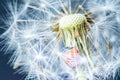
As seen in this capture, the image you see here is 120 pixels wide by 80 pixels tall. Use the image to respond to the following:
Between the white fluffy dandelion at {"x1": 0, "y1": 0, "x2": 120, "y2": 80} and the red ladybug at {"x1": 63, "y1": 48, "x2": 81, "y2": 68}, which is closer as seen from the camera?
the red ladybug at {"x1": 63, "y1": 48, "x2": 81, "y2": 68}

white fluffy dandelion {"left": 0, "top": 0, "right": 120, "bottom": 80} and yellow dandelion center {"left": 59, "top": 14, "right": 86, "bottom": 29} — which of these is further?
white fluffy dandelion {"left": 0, "top": 0, "right": 120, "bottom": 80}

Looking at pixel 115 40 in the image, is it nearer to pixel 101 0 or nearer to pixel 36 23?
pixel 101 0

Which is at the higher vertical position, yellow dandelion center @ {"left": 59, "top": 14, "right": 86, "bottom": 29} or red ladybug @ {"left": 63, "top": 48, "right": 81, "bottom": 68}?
yellow dandelion center @ {"left": 59, "top": 14, "right": 86, "bottom": 29}

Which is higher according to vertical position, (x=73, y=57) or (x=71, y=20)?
(x=71, y=20)

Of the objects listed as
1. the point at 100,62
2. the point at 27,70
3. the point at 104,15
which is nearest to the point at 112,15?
the point at 104,15
